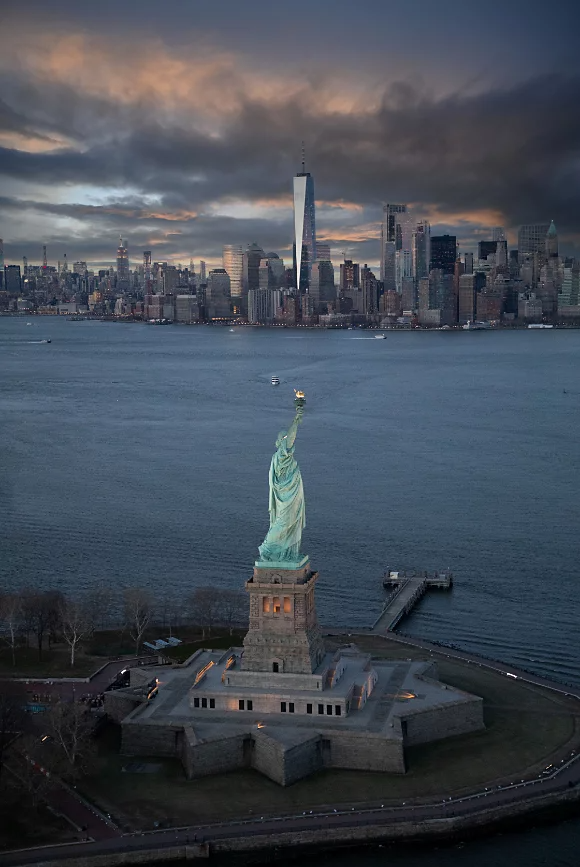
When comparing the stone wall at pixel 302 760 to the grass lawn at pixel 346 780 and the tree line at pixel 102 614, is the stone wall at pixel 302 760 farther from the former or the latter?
the tree line at pixel 102 614

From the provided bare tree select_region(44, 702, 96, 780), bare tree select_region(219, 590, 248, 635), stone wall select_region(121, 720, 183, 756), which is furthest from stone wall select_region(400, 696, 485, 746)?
bare tree select_region(219, 590, 248, 635)

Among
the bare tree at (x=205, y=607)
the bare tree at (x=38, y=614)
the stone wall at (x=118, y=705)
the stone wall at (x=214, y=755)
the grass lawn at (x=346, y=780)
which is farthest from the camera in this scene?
the bare tree at (x=205, y=607)

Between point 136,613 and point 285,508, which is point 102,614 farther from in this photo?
point 285,508

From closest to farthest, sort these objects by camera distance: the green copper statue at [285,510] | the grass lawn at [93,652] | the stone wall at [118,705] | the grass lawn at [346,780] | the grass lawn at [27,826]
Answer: the grass lawn at [27,826]
the grass lawn at [346,780]
the stone wall at [118,705]
the green copper statue at [285,510]
the grass lawn at [93,652]

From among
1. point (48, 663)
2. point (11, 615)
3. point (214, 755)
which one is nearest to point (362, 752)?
point (214, 755)

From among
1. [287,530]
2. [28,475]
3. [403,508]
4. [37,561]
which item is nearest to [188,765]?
[287,530]

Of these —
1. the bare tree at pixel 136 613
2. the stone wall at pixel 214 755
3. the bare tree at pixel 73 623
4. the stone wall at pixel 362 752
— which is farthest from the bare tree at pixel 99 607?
the stone wall at pixel 362 752
